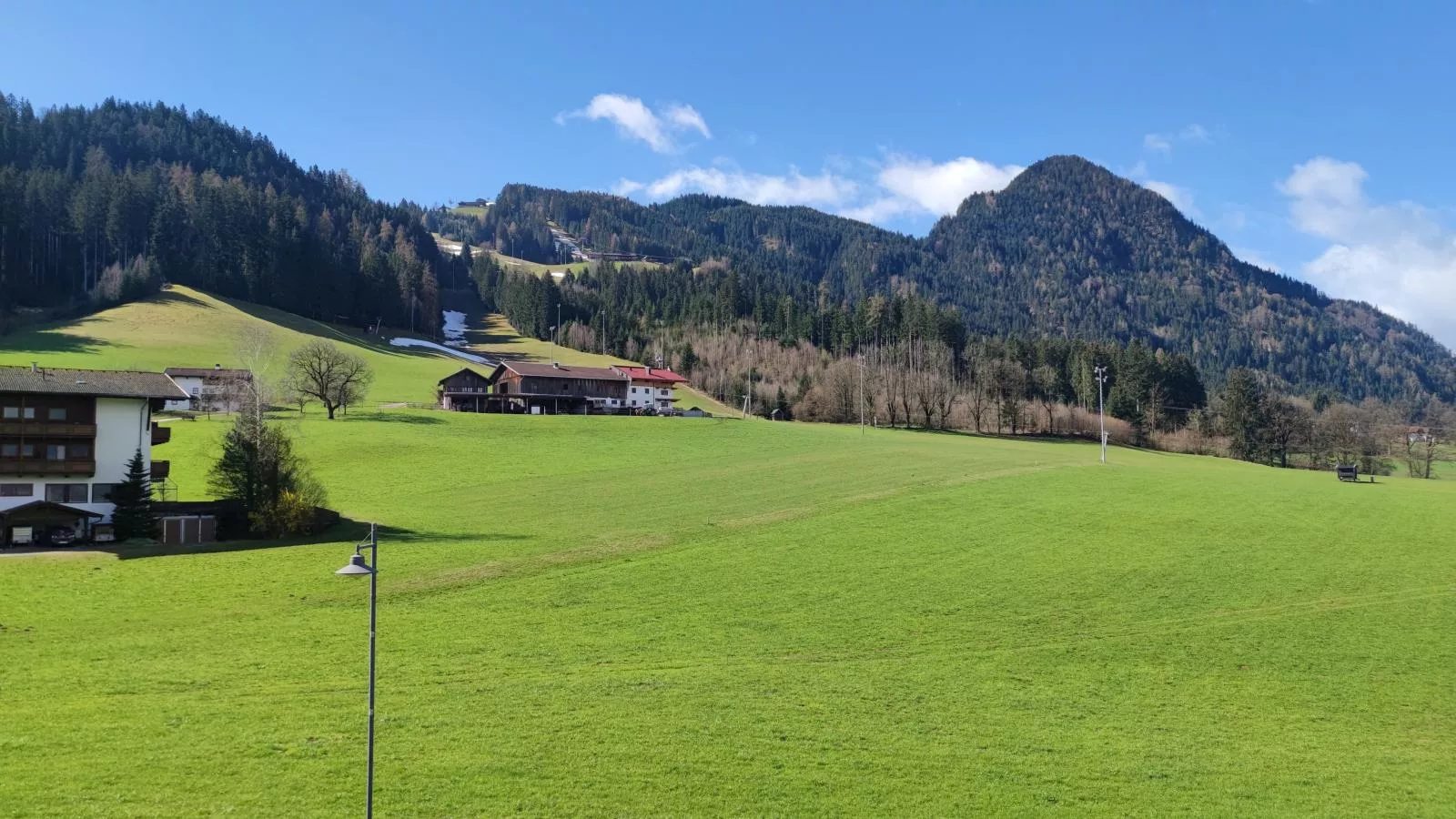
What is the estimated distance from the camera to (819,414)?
13800 centimetres

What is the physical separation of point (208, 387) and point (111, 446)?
45.5 metres

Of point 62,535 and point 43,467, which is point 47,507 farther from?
point 43,467

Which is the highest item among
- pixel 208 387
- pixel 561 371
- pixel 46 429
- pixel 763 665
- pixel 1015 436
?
pixel 561 371

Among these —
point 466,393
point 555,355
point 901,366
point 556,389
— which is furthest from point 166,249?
point 901,366

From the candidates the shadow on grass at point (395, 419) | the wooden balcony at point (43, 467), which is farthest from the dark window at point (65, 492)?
the shadow on grass at point (395, 419)

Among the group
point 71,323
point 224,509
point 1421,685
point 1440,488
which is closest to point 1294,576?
point 1421,685

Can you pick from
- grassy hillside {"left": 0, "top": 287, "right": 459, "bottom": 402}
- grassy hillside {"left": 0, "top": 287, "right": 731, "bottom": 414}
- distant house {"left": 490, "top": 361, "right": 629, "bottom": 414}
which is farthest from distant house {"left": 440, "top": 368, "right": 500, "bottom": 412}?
grassy hillside {"left": 0, "top": 287, "right": 459, "bottom": 402}

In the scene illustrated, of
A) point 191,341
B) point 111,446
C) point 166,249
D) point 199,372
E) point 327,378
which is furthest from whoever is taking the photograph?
point 166,249

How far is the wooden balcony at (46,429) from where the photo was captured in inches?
1858

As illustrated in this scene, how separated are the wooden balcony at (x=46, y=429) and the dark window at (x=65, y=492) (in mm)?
2683

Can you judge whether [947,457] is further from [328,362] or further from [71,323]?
[71,323]

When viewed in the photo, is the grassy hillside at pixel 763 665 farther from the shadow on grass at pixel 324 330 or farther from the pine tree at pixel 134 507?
the shadow on grass at pixel 324 330

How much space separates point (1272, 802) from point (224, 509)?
48958mm

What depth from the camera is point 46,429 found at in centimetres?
4769
